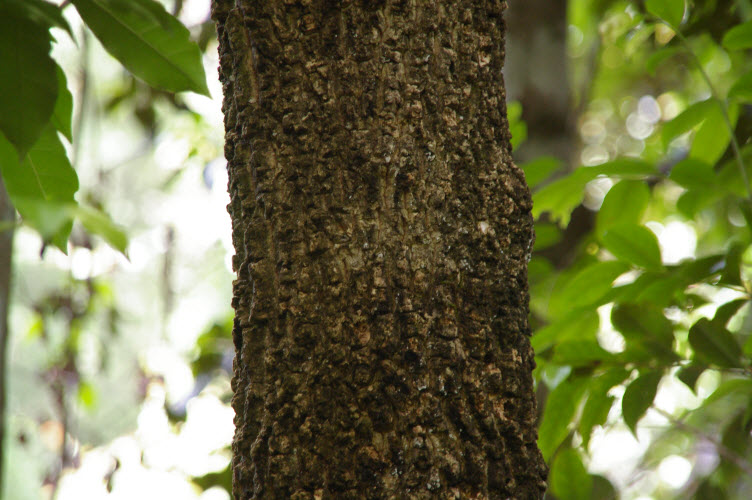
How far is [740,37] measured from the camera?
2.84 ft

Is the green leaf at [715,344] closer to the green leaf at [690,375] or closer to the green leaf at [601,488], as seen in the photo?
the green leaf at [690,375]

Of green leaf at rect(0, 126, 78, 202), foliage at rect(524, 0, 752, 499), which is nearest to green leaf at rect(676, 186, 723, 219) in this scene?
foliage at rect(524, 0, 752, 499)

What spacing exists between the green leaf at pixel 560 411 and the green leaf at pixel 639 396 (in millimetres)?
67

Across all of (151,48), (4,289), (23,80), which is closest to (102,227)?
(23,80)

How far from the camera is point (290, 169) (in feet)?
1.96

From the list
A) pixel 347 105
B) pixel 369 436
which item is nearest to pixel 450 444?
pixel 369 436

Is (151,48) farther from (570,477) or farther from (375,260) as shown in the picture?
(570,477)

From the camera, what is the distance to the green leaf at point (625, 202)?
1035mm

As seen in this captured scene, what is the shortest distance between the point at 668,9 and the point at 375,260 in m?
0.64

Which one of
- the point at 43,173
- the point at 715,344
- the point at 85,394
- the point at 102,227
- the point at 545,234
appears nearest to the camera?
the point at 102,227

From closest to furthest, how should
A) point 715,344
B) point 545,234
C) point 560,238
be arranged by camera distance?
point 715,344 < point 545,234 < point 560,238

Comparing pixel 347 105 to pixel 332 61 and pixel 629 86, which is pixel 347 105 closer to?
pixel 332 61

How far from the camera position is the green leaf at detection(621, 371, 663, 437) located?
2.66ft

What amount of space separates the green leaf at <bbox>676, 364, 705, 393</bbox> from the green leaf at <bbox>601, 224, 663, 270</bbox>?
5.9 inches
